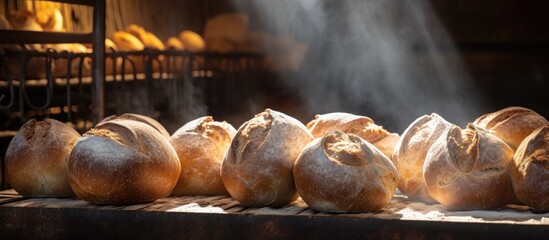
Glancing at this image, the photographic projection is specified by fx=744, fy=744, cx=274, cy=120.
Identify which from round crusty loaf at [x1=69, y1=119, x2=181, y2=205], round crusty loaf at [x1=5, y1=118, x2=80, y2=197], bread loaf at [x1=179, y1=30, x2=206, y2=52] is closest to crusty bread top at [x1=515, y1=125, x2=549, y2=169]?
round crusty loaf at [x1=69, y1=119, x2=181, y2=205]

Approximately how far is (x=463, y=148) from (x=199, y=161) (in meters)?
1.04

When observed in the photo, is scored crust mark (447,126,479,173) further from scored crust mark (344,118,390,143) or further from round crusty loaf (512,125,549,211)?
scored crust mark (344,118,390,143)

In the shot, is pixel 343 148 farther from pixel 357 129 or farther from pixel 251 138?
pixel 357 129

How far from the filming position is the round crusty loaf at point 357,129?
307 centimetres

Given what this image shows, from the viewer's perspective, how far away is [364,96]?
19.5 feet

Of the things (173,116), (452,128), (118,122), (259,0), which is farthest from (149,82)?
(452,128)

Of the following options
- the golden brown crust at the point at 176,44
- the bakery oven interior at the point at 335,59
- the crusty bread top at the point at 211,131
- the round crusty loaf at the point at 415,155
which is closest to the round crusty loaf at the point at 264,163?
the crusty bread top at the point at 211,131

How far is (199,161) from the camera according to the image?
2996mm

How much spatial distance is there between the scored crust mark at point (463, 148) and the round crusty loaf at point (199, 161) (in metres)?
0.94

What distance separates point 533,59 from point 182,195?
3.58 m

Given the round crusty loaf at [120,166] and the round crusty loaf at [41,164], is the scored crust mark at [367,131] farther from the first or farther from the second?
the round crusty loaf at [41,164]

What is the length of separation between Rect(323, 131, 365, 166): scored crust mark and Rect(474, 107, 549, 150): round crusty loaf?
1.92 ft

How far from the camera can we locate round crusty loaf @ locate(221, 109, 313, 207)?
8.79 ft

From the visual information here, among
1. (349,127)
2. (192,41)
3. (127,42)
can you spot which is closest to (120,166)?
(349,127)
